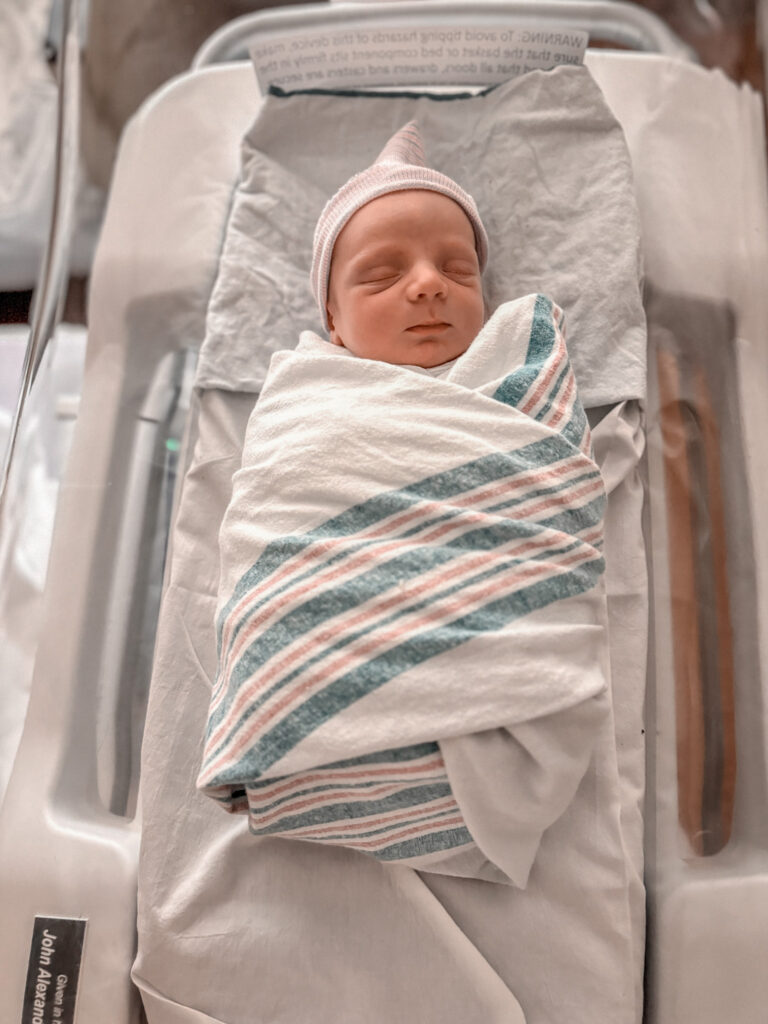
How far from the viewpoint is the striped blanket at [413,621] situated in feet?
2.63

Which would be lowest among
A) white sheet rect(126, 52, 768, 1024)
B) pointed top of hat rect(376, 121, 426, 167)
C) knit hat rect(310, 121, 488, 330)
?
white sheet rect(126, 52, 768, 1024)

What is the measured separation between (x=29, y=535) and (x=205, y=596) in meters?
0.24

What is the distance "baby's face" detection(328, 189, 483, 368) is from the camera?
1012 mm

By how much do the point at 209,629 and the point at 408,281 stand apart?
40cm

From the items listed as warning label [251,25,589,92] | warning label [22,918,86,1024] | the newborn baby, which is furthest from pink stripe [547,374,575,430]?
warning label [22,918,86,1024]

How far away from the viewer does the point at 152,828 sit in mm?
938

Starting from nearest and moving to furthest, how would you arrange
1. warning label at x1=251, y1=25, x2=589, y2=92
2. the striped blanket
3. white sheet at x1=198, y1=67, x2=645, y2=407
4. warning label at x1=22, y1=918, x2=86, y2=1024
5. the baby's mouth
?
the striped blanket → warning label at x1=22, y1=918, x2=86, y2=1024 → the baby's mouth → white sheet at x1=198, y1=67, x2=645, y2=407 → warning label at x1=251, y1=25, x2=589, y2=92

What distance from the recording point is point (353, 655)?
2.66 ft

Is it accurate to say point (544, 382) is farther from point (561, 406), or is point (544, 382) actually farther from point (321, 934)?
point (321, 934)

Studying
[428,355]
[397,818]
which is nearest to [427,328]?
[428,355]

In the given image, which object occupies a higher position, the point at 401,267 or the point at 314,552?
the point at 401,267

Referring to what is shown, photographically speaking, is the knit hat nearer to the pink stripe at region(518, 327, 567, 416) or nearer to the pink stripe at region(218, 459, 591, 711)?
the pink stripe at region(518, 327, 567, 416)

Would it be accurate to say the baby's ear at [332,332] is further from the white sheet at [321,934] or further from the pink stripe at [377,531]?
the white sheet at [321,934]

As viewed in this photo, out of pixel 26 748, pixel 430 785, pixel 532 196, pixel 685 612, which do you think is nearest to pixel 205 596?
pixel 26 748
